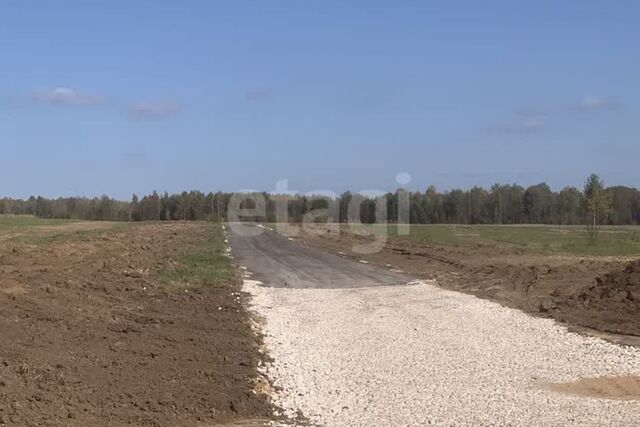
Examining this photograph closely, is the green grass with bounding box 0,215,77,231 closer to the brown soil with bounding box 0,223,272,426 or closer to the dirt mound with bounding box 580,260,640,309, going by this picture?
the brown soil with bounding box 0,223,272,426

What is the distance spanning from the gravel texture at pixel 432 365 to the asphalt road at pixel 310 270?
5912mm

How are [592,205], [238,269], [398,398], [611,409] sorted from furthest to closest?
[592,205] < [238,269] < [398,398] < [611,409]

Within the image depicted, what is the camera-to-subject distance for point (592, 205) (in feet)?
162

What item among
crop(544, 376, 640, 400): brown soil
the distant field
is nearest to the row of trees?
the distant field

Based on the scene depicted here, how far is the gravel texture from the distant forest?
106m

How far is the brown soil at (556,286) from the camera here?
53.8ft

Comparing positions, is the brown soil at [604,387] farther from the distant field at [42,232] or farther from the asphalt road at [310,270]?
the distant field at [42,232]

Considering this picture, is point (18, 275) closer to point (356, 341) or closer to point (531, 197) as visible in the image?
point (356, 341)

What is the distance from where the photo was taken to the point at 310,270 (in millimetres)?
30625

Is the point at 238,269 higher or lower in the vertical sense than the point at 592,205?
lower

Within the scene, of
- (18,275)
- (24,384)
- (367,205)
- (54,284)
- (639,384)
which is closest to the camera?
(24,384)

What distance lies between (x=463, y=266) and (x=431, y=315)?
14.5m

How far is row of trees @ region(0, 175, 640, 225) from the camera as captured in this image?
12781 centimetres

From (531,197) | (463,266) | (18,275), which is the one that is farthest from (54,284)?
(531,197)
